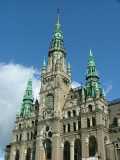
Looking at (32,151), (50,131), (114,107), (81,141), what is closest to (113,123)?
(114,107)

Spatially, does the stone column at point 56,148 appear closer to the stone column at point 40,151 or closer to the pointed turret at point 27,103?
the stone column at point 40,151

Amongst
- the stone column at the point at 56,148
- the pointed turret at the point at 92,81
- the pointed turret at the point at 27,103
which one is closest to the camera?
the stone column at the point at 56,148

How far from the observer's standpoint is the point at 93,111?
88688 millimetres

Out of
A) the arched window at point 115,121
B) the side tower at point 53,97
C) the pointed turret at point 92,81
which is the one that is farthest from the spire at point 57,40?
the arched window at point 115,121

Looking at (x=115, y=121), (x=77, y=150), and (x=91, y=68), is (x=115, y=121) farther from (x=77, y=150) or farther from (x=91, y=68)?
(x=91, y=68)

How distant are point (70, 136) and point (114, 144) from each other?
11.6m

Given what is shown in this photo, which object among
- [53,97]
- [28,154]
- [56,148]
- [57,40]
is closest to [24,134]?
[28,154]

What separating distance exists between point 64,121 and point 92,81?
1325 cm

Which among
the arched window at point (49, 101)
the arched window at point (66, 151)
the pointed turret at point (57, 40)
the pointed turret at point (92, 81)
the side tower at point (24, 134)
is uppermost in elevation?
the pointed turret at point (57, 40)

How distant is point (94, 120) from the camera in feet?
290

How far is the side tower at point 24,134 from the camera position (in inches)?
3812

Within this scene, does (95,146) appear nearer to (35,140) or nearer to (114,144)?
(114,144)

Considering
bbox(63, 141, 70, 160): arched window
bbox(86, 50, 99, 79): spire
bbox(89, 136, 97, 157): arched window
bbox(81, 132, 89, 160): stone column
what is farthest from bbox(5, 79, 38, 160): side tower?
bbox(86, 50, 99, 79): spire

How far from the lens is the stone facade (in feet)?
283
